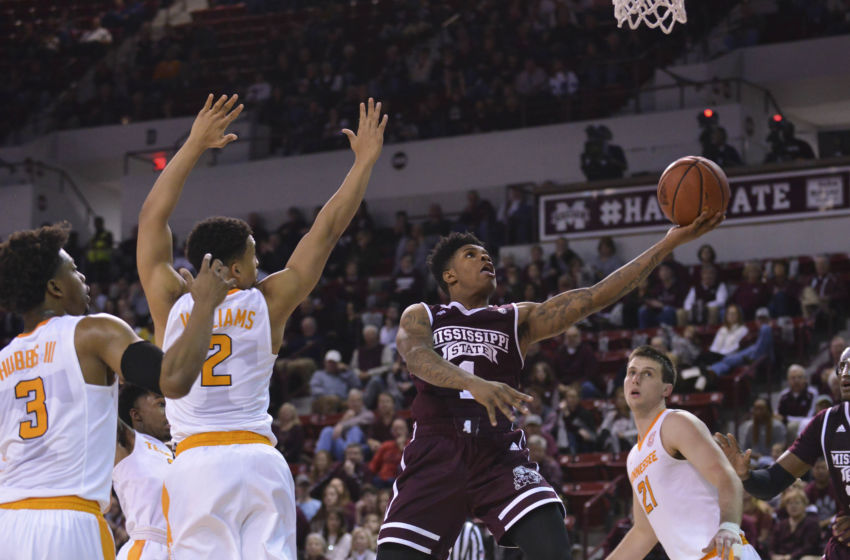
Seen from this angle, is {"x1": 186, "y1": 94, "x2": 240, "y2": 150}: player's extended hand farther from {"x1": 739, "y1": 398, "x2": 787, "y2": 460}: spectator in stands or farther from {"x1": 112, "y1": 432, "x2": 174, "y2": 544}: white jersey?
{"x1": 739, "y1": 398, "x2": 787, "y2": 460}: spectator in stands

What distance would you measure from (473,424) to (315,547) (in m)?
6.52

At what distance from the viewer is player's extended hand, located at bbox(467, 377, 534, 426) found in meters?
4.68

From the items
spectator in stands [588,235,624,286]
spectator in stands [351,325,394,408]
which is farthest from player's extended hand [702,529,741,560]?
spectator in stands [588,235,624,286]

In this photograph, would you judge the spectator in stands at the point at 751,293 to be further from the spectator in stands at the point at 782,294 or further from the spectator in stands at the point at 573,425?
the spectator in stands at the point at 573,425

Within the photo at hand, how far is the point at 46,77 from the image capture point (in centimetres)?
2600

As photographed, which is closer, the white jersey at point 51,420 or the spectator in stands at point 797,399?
the white jersey at point 51,420

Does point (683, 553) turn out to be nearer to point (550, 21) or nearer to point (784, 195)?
point (784, 195)

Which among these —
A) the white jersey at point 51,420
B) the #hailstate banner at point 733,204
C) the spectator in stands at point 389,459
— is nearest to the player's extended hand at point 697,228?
the white jersey at point 51,420

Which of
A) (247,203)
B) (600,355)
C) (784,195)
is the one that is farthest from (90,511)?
(247,203)

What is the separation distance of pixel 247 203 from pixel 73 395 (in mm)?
19112

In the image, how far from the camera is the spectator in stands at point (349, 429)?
14.0 meters

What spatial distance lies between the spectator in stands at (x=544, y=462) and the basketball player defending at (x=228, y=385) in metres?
7.09

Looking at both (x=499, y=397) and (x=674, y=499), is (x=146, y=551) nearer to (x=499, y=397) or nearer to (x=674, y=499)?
(x=499, y=397)

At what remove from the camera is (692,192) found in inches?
233
